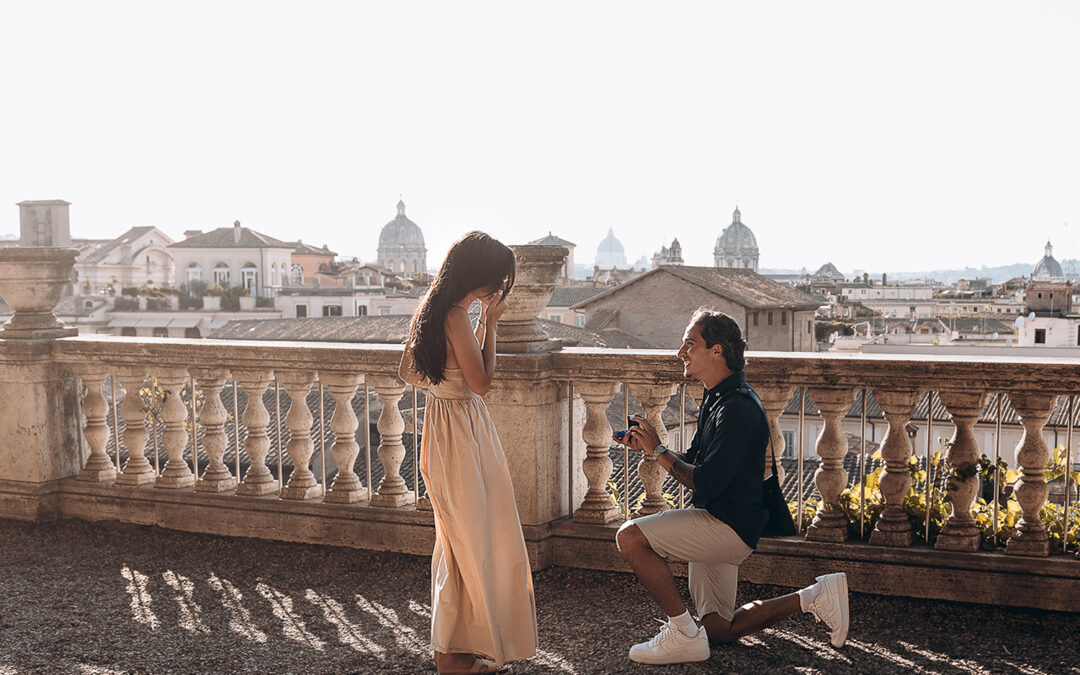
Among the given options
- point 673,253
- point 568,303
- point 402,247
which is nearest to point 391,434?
point 568,303

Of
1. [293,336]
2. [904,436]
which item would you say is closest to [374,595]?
[904,436]

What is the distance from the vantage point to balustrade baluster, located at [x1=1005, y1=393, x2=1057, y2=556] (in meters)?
4.24

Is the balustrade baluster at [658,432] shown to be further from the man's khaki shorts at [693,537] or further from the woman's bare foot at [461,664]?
→ the woman's bare foot at [461,664]

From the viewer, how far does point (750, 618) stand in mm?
3914

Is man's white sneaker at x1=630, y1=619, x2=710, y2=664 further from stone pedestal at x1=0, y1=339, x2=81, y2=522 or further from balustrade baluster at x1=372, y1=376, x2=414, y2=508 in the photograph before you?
stone pedestal at x1=0, y1=339, x2=81, y2=522

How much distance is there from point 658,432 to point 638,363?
32 centimetres

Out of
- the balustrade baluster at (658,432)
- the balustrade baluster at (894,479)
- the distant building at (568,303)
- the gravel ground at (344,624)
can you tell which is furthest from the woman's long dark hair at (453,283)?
the distant building at (568,303)

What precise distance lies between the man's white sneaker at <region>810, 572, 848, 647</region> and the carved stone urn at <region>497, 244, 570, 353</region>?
5.63 ft

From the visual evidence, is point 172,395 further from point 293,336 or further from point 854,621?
point 293,336

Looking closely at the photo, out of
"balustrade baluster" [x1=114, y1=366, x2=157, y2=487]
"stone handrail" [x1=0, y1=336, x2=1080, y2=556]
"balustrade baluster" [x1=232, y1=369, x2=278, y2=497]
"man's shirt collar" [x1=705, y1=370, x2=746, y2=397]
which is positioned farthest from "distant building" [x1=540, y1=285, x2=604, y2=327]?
"man's shirt collar" [x1=705, y1=370, x2=746, y2=397]

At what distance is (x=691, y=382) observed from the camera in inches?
183

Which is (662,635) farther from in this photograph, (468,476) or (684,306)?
(684,306)

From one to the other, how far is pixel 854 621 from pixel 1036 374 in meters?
1.22

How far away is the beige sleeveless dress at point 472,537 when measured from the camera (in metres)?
3.62
